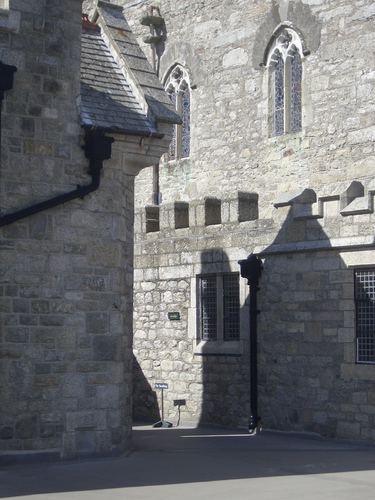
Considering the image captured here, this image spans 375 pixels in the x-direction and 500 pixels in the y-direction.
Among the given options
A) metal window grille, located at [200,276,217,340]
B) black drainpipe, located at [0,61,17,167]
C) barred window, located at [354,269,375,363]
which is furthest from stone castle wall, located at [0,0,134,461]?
metal window grille, located at [200,276,217,340]

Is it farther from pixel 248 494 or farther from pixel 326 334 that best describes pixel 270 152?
pixel 248 494

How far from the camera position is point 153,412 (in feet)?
59.1

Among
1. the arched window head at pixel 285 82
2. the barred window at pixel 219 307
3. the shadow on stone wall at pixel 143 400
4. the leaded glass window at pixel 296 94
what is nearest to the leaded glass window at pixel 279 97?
the arched window head at pixel 285 82

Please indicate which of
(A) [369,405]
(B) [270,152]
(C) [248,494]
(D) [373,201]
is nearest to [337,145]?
(B) [270,152]

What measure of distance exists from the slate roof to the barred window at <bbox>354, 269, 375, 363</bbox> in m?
3.67

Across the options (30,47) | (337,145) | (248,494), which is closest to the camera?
(248,494)

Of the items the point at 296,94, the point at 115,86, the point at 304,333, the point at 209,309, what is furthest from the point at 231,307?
the point at 296,94

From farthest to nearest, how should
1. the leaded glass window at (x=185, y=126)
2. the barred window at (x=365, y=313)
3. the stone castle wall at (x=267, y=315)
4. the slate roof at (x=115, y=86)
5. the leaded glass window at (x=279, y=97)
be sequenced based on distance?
the leaded glass window at (x=185, y=126)
the leaded glass window at (x=279, y=97)
the stone castle wall at (x=267, y=315)
the barred window at (x=365, y=313)
the slate roof at (x=115, y=86)

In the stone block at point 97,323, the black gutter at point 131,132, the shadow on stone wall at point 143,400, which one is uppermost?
the black gutter at point 131,132

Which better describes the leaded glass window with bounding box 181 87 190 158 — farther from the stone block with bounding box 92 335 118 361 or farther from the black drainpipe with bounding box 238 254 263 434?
the stone block with bounding box 92 335 118 361

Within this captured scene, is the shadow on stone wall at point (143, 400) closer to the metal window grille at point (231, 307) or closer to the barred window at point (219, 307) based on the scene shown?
the barred window at point (219, 307)

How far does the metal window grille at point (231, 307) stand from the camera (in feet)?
55.2

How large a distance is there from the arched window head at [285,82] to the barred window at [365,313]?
22.4 ft

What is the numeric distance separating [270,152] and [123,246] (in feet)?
28.4
